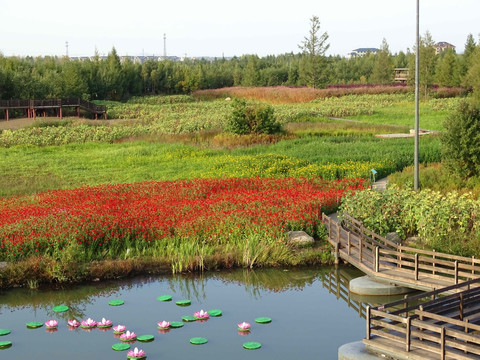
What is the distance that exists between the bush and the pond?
23239mm

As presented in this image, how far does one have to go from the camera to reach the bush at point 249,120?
137ft

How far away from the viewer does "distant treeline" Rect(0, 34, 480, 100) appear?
224 ft

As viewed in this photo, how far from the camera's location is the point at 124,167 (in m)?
34.8

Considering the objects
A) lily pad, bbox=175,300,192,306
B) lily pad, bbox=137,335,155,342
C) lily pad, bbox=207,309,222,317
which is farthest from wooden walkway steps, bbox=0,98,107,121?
lily pad, bbox=137,335,155,342

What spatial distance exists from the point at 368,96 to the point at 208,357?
6655 cm

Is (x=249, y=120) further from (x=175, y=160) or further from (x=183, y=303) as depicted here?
(x=183, y=303)

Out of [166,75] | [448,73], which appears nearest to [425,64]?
[448,73]

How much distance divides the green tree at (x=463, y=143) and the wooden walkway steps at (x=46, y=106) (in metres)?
36.4

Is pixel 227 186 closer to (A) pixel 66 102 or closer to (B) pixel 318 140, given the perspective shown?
(B) pixel 318 140

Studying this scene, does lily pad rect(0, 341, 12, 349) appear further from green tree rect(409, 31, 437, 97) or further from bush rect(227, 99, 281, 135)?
green tree rect(409, 31, 437, 97)

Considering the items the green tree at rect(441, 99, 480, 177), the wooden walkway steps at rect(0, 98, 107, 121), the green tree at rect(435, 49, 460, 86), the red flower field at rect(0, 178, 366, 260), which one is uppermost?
the green tree at rect(435, 49, 460, 86)

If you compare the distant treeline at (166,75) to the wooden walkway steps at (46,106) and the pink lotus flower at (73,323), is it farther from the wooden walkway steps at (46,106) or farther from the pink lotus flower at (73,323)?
the pink lotus flower at (73,323)

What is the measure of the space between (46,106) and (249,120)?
73.3 ft

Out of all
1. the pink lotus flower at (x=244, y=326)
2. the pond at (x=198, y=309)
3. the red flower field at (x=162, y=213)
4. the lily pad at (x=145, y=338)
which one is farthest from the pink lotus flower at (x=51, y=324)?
the pink lotus flower at (x=244, y=326)
